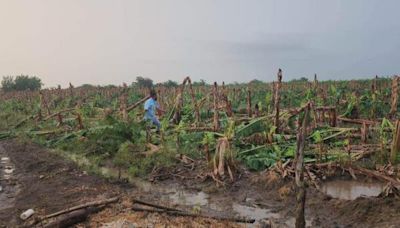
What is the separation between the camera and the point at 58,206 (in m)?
7.19

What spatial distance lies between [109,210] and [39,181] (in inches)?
133

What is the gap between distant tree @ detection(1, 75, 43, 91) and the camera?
5834 cm

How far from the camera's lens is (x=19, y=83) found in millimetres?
59219

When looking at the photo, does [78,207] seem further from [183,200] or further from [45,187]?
[45,187]

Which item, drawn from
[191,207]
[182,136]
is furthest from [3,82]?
[191,207]

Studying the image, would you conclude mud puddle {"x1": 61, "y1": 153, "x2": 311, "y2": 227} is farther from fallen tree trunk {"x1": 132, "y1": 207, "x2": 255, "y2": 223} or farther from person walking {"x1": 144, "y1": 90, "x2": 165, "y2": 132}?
person walking {"x1": 144, "y1": 90, "x2": 165, "y2": 132}

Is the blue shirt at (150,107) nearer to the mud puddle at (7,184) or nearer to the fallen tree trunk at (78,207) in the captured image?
the mud puddle at (7,184)

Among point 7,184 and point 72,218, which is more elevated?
point 72,218

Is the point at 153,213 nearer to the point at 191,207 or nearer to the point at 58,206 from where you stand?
the point at 191,207

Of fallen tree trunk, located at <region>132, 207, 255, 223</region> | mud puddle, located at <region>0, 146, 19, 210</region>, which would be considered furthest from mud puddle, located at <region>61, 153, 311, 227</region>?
mud puddle, located at <region>0, 146, 19, 210</region>

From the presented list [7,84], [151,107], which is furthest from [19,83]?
[151,107]

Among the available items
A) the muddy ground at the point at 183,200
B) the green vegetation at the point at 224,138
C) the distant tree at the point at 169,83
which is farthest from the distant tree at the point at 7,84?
the muddy ground at the point at 183,200

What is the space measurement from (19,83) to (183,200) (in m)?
57.0

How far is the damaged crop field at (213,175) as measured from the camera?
6305mm
